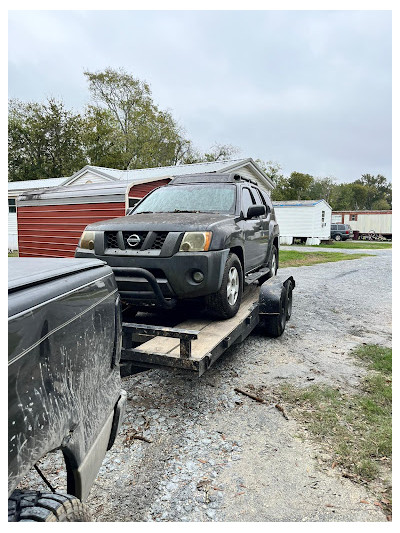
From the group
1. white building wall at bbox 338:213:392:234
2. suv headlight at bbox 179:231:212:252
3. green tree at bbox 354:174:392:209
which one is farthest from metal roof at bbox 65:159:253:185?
green tree at bbox 354:174:392:209

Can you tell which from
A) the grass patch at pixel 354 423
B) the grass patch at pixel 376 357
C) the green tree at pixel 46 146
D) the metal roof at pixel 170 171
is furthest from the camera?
the green tree at pixel 46 146

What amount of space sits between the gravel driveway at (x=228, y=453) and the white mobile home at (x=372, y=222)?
40.8m

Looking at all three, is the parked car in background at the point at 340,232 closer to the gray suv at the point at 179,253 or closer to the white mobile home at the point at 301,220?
the white mobile home at the point at 301,220

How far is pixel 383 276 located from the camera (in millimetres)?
Result: 13477

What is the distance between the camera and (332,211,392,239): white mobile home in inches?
1661

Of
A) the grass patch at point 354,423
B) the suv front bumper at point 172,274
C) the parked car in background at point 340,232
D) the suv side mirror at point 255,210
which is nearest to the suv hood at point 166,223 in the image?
the suv front bumper at point 172,274

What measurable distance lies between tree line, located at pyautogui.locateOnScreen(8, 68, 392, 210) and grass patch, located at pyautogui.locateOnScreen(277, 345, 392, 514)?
3114 centimetres

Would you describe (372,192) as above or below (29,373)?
above

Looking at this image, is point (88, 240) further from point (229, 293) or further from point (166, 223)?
point (229, 293)

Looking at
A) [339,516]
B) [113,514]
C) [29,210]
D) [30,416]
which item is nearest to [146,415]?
[113,514]

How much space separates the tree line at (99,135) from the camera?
3141cm
